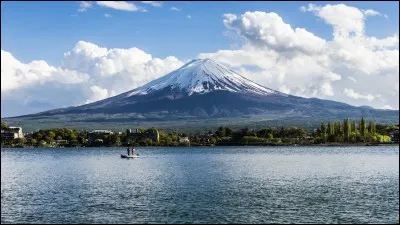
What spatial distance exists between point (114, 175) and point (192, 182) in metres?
12.1

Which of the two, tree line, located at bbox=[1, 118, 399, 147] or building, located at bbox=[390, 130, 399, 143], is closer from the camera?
tree line, located at bbox=[1, 118, 399, 147]

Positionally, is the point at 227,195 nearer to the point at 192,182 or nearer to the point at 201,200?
the point at 201,200

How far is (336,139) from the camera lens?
164125mm

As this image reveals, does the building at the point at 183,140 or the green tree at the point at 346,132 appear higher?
the green tree at the point at 346,132

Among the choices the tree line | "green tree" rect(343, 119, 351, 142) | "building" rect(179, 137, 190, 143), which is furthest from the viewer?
"building" rect(179, 137, 190, 143)

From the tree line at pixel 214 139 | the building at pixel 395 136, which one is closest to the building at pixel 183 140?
the tree line at pixel 214 139

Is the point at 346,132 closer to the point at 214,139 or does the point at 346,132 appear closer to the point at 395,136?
the point at 395,136

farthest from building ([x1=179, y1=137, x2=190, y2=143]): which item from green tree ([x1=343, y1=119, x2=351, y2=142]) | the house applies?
green tree ([x1=343, y1=119, x2=351, y2=142])

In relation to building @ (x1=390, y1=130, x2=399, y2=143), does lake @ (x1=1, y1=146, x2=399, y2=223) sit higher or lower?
lower

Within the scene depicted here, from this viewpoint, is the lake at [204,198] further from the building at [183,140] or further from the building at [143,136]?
the building at [183,140]

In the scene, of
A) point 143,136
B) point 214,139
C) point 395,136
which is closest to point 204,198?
point 214,139

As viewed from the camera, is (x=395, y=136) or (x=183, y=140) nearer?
(x=395, y=136)

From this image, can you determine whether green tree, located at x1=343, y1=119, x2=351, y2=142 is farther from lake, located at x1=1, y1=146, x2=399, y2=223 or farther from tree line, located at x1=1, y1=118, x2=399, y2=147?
lake, located at x1=1, y1=146, x2=399, y2=223

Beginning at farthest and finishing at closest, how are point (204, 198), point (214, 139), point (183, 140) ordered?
1. point (183, 140)
2. point (214, 139)
3. point (204, 198)
